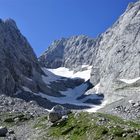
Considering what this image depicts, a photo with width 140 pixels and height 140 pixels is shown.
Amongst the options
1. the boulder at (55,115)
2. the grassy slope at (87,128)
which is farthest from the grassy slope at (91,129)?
the boulder at (55,115)

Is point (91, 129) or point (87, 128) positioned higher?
point (87, 128)

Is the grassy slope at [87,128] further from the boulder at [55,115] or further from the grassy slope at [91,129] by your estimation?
the boulder at [55,115]

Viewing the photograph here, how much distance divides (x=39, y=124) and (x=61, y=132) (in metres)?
8.59

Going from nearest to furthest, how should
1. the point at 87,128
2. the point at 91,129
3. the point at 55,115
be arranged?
the point at 91,129
the point at 87,128
the point at 55,115

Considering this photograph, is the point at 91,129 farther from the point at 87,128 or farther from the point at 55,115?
the point at 55,115

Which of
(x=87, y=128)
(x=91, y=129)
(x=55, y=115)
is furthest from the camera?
(x=55, y=115)

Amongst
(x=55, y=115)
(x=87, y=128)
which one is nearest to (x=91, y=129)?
(x=87, y=128)

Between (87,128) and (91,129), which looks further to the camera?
(87,128)

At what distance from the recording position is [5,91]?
625ft

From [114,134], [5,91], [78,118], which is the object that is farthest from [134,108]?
[5,91]

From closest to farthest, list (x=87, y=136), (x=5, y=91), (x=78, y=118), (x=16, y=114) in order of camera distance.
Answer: (x=87, y=136) → (x=78, y=118) → (x=16, y=114) → (x=5, y=91)

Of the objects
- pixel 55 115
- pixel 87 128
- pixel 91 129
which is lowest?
pixel 91 129

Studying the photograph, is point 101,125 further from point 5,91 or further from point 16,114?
point 5,91

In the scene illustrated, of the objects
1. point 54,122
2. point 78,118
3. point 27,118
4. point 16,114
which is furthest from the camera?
point 16,114
